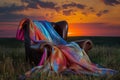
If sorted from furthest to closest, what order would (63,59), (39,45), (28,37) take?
(28,37) < (63,59) < (39,45)

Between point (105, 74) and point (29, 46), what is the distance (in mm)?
1883

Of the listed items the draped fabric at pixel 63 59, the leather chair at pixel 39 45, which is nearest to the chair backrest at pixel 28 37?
the leather chair at pixel 39 45

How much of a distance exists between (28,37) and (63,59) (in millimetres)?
1003

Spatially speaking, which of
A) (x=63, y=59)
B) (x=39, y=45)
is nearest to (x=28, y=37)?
(x=39, y=45)

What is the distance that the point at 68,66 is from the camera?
8.55m

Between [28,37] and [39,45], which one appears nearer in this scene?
[39,45]

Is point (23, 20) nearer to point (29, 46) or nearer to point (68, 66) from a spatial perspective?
point (29, 46)

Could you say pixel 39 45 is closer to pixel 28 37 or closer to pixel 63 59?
pixel 63 59

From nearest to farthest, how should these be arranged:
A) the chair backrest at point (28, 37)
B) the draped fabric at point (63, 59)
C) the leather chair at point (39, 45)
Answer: the draped fabric at point (63, 59), the leather chair at point (39, 45), the chair backrest at point (28, 37)

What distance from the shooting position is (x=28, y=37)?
356 inches

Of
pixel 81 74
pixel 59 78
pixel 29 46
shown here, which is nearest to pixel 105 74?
pixel 81 74

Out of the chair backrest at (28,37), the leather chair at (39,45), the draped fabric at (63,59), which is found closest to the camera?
the draped fabric at (63,59)

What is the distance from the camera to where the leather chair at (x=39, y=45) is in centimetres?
840

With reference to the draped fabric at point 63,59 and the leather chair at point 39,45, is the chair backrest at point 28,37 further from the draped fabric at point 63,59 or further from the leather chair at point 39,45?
the draped fabric at point 63,59
